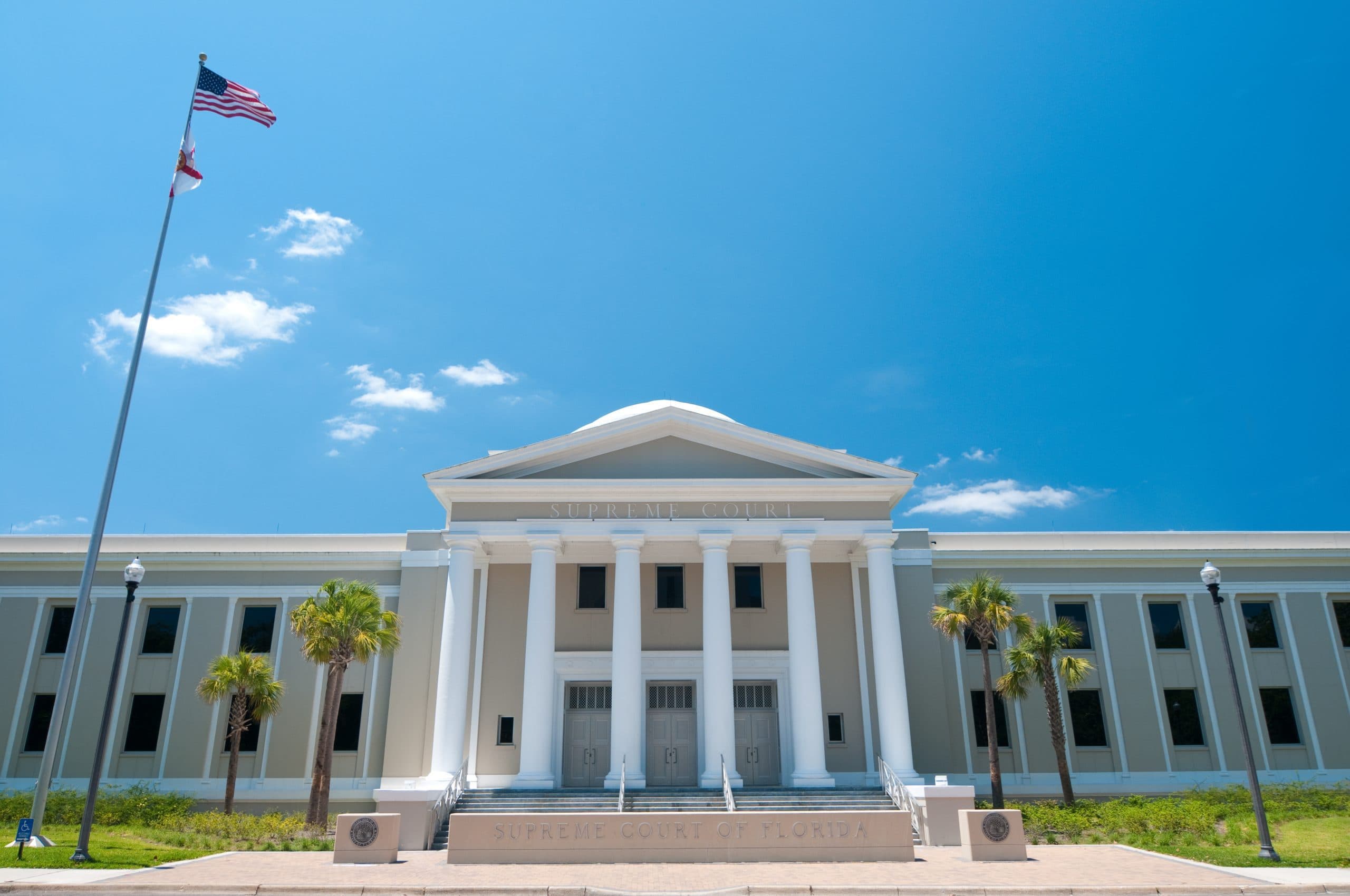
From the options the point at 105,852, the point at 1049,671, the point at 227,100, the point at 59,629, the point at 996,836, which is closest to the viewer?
the point at 105,852

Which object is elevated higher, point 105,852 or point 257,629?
point 257,629

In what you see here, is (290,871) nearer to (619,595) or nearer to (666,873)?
(666,873)

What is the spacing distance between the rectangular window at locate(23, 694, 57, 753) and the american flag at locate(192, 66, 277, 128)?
69.0 feet

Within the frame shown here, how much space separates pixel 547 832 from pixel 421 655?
1251 centimetres

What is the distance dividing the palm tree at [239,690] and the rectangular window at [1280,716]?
3357 centimetres

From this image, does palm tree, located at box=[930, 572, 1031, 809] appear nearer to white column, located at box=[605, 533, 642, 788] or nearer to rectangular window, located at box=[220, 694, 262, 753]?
white column, located at box=[605, 533, 642, 788]

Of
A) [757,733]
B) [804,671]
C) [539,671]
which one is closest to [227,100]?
[539,671]

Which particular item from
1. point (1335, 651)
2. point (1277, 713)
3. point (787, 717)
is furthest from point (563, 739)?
point (1335, 651)

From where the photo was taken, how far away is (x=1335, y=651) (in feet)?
106

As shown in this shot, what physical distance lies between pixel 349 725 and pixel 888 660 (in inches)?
706

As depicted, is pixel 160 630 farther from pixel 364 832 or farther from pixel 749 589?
pixel 749 589

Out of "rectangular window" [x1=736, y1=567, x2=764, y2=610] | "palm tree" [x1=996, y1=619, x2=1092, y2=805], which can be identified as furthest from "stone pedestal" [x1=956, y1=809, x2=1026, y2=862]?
"rectangular window" [x1=736, y1=567, x2=764, y2=610]

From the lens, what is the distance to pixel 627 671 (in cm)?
2612

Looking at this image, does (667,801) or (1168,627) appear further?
(1168,627)
